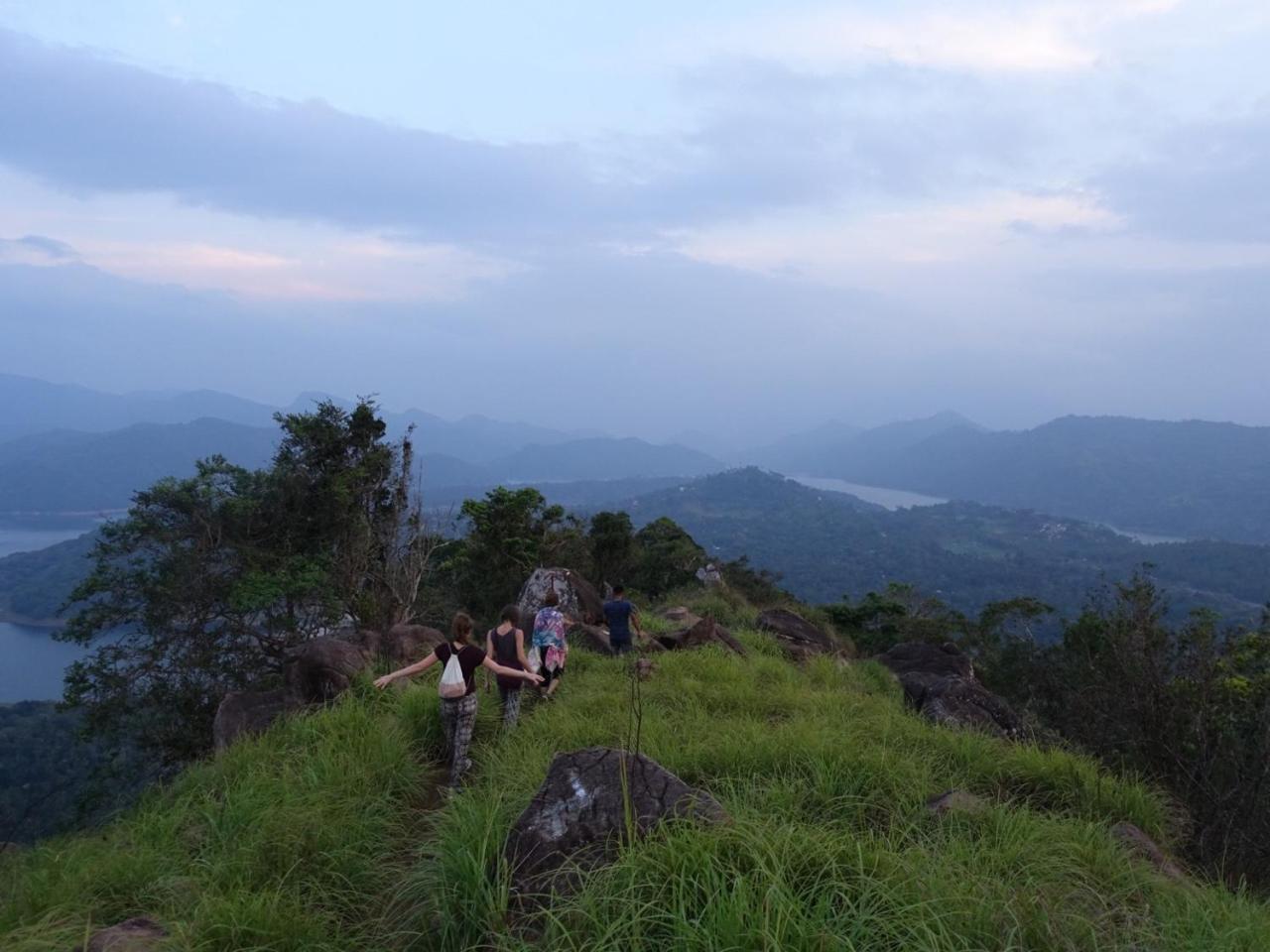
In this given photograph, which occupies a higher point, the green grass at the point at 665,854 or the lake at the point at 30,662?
the green grass at the point at 665,854

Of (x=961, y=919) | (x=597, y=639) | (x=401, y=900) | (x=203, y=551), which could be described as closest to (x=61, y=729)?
(x=203, y=551)

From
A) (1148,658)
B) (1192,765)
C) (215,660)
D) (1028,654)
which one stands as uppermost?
(1148,658)

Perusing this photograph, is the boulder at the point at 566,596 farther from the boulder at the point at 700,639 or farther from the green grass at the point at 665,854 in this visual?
the green grass at the point at 665,854

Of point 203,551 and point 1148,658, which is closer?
point 1148,658

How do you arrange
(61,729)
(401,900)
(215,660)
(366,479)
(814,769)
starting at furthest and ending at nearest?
(61,729), (366,479), (215,660), (814,769), (401,900)

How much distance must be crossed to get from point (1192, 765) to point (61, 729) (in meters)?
46.1

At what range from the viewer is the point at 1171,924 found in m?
3.56

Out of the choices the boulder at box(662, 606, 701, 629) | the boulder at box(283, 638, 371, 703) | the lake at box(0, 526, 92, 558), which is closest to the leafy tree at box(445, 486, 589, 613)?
the boulder at box(662, 606, 701, 629)

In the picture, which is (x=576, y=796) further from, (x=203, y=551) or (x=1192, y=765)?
(x=203, y=551)

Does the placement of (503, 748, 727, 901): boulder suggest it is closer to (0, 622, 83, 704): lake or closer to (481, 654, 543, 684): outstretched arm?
(481, 654, 543, 684): outstretched arm

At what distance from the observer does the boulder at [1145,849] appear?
487cm

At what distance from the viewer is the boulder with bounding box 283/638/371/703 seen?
8859mm

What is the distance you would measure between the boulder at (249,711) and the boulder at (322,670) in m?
0.17

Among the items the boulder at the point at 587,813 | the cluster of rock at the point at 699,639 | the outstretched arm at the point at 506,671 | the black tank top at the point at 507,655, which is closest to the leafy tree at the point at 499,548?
the cluster of rock at the point at 699,639
